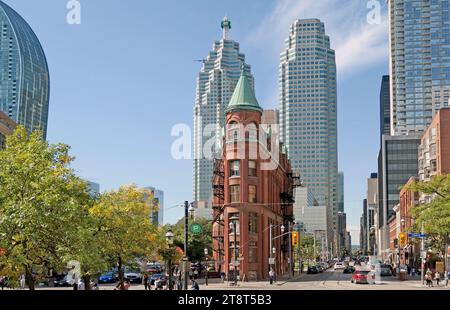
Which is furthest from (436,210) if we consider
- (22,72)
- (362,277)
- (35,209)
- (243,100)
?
(22,72)

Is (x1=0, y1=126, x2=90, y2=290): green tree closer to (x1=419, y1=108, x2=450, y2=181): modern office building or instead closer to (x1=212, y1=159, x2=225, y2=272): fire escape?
(x1=212, y1=159, x2=225, y2=272): fire escape

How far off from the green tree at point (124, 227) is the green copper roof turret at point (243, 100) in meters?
37.9

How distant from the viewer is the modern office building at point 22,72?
159250 mm

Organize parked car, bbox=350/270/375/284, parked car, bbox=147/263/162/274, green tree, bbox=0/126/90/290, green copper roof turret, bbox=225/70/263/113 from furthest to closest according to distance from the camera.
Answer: parked car, bbox=147/263/162/274 < green copper roof turret, bbox=225/70/263/113 < parked car, bbox=350/270/375/284 < green tree, bbox=0/126/90/290

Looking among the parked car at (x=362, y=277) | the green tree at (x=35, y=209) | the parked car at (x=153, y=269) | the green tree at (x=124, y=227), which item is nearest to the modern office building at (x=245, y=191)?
the parked car at (x=153, y=269)

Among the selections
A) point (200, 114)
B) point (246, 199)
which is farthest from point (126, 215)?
point (200, 114)

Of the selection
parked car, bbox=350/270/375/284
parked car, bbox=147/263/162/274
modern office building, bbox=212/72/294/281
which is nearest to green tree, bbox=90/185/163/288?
parked car, bbox=350/270/375/284

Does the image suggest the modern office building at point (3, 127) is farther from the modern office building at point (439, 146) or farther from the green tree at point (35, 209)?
the green tree at point (35, 209)

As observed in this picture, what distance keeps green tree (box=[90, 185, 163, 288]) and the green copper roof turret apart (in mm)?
37905

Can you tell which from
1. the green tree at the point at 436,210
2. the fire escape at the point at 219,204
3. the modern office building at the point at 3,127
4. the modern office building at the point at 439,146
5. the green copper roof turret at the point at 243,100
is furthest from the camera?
the modern office building at the point at 3,127

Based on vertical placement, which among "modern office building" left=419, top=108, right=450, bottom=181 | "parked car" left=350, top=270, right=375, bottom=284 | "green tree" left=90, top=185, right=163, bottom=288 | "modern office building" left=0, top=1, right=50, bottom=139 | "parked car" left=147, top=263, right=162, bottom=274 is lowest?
"parked car" left=147, top=263, right=162, bottom=274

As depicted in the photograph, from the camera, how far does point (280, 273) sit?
107m

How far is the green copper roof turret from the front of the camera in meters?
86.8

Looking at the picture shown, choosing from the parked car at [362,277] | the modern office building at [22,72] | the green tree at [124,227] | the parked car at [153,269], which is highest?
the modern office building at [22,72]
